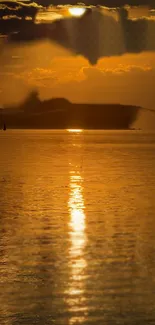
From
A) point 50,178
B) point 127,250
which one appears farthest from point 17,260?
point 50,178

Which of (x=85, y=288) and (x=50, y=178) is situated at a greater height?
(x=85, y=288)

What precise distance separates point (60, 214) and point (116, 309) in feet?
66.7

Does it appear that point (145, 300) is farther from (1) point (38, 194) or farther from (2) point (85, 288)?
(1) point (38, 194)

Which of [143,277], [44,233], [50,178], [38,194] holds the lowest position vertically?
[50,178]

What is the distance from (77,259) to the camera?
80.5 feet

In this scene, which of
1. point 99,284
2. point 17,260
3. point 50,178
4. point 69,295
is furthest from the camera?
point 50,178

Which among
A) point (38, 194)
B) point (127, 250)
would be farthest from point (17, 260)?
point (38, 194)

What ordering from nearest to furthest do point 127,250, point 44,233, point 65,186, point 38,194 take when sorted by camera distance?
point 127,250
point 44,233
point 38,194
point 65,186

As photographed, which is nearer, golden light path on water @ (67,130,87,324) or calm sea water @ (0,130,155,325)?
calm sea water @ (0,130,155,325)

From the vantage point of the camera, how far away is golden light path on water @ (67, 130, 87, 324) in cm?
1791

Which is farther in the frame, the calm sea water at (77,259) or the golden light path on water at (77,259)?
the golden light path on water at (77,259)

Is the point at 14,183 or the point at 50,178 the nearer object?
the point at 14,183

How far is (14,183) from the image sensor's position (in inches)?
2406

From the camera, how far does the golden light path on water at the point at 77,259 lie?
17906 millimetres
